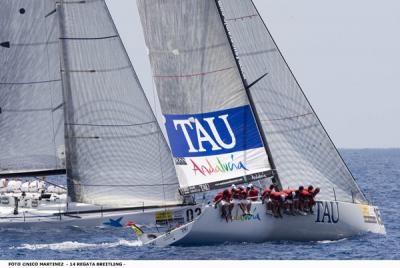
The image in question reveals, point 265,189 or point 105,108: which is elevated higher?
point 105,108

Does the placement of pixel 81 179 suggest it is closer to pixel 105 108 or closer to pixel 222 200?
pixel 105 108

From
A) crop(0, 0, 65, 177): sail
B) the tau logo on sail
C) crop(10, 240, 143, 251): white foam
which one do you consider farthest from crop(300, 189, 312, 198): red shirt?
crop(0, 0, 65, 177): sail

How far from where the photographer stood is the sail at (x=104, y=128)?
1716 inches

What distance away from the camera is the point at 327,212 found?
3612 centimetres

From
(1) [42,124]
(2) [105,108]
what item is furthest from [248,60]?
(1) [42,124]

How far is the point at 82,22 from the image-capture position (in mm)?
44094

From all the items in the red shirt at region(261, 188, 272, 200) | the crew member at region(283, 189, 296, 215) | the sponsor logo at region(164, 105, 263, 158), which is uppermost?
the sponsor logo at region(164, 105, 263, 158)

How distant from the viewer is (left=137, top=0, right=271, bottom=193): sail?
37.6m

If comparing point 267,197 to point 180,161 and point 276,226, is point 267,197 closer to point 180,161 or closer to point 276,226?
point 276,226

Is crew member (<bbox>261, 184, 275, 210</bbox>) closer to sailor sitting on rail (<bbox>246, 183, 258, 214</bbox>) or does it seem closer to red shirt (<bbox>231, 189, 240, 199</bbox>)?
sailor sitting on rail (<bbox>246, 183, 258, 214</bbox>)

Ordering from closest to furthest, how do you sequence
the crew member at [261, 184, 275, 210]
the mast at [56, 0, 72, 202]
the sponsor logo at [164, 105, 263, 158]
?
the crew member at [261, 184, 275, 210] → the sponsor logo at [164, 105, 263, 158] → the mast at [56, 0, 72, 202]

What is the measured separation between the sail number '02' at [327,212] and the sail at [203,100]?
2.15m

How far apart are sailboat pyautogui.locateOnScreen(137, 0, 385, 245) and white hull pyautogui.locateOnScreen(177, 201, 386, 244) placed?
0.37 metres

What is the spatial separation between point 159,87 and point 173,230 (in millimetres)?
4546
